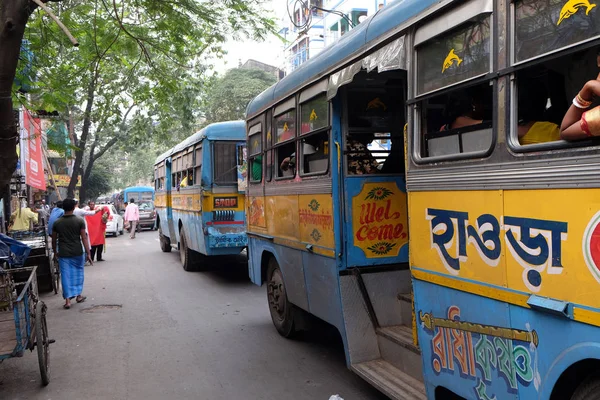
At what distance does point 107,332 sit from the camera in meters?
6.84

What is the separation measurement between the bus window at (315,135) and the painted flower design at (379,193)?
47 centimetres

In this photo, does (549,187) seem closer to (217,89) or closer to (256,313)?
(256,313)

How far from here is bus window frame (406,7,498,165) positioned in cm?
259

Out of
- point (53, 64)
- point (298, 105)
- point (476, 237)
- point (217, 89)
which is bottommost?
point (476, 237)

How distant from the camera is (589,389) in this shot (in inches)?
86.1

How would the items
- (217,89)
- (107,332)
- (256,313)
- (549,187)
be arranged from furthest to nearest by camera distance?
1. (217,89)
2. (256,313)
3. (107,332)
4. (549,187)

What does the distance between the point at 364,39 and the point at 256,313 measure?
16.0 feet

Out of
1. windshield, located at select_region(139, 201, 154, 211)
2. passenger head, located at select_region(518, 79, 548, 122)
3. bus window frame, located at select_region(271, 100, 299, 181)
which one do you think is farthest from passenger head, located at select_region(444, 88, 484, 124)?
windshield, located at select_region(139, 201, 154, 211)

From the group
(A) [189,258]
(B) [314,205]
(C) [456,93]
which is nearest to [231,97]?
(A) [189,258]

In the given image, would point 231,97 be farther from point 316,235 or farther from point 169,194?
point 316,235

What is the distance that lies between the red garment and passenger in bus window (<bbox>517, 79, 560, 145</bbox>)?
12.3 metres

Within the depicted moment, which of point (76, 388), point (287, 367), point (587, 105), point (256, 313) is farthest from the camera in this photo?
point (256, 313)

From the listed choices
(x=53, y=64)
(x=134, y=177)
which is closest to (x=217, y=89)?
(x=53, y=64)

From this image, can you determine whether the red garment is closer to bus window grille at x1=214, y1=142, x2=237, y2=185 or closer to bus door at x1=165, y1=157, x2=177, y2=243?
bus door at x1=165, y1=157, x2=177, y2=243
